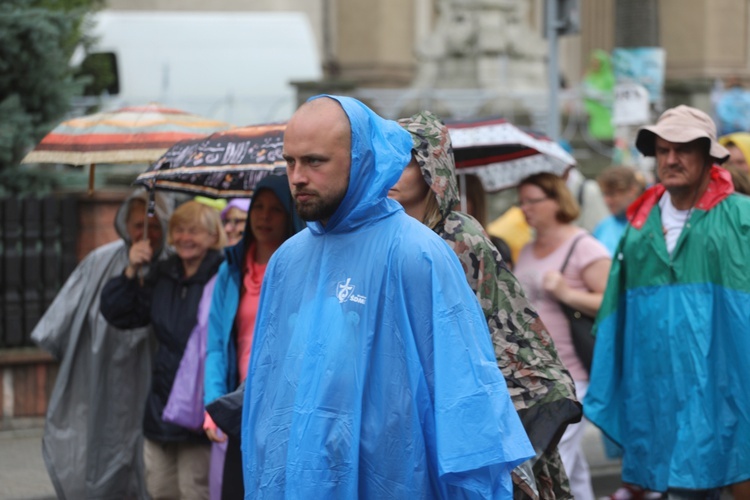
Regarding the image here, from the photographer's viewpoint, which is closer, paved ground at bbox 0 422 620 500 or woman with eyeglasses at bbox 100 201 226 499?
woman with eyeglasses at bbox 100 201 226 499

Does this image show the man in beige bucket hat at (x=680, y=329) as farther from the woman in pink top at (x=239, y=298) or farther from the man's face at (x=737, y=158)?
the man's face at (x=737, y=158)

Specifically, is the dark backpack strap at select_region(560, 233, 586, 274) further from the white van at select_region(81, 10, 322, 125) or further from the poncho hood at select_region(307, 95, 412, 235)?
the white van at select_region(81, 10, 322, 125)

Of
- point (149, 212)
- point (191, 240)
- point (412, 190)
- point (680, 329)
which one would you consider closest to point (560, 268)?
point (680, 329)

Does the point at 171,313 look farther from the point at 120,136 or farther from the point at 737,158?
the point at 737,158

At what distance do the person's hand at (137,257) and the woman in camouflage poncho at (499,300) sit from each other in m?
2.40

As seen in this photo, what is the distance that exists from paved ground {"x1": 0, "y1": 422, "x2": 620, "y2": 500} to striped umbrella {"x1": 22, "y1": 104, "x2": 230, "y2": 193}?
226 cm

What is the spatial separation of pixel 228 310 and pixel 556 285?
6.08 ft

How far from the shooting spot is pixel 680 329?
622cm

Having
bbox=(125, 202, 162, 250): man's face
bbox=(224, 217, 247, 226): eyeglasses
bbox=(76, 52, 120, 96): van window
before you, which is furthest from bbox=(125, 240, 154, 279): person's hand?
bbox=(76, 52, 120, 96): van window

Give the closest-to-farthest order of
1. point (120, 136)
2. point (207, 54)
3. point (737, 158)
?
point (120, 136)
point (737, 158)
point (207, 54)

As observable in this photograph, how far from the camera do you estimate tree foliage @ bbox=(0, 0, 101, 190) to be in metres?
10.9

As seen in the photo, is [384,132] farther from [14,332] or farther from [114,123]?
[14,332]

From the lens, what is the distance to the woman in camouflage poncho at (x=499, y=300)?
4.64 metres

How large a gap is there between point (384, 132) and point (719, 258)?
271 centimetres
